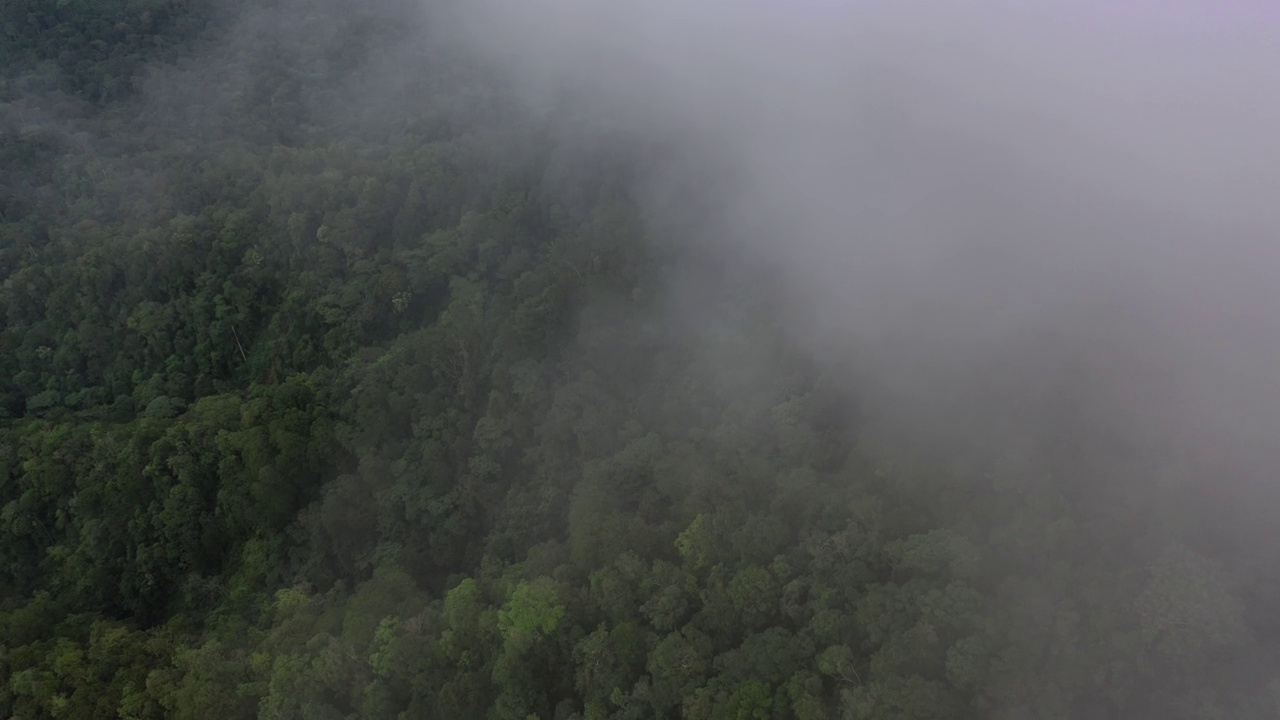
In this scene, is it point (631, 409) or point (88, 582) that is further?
point (88, 582)

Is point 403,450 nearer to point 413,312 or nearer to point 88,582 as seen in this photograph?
point 413,312


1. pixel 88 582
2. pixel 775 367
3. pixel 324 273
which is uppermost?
pixel 324 273

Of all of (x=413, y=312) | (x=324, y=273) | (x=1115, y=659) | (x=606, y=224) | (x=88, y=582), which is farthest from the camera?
(x=324, y=273)

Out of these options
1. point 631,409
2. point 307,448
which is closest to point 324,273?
point 307,448

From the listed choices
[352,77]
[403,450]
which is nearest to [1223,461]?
[403,450]

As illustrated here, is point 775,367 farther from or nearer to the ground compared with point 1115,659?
farther from the ground

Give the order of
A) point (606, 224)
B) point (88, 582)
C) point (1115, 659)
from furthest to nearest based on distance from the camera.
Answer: point (606, 224) → point (88, 582) → point (1115, 659)

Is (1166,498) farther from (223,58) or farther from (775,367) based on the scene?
(223,58)
